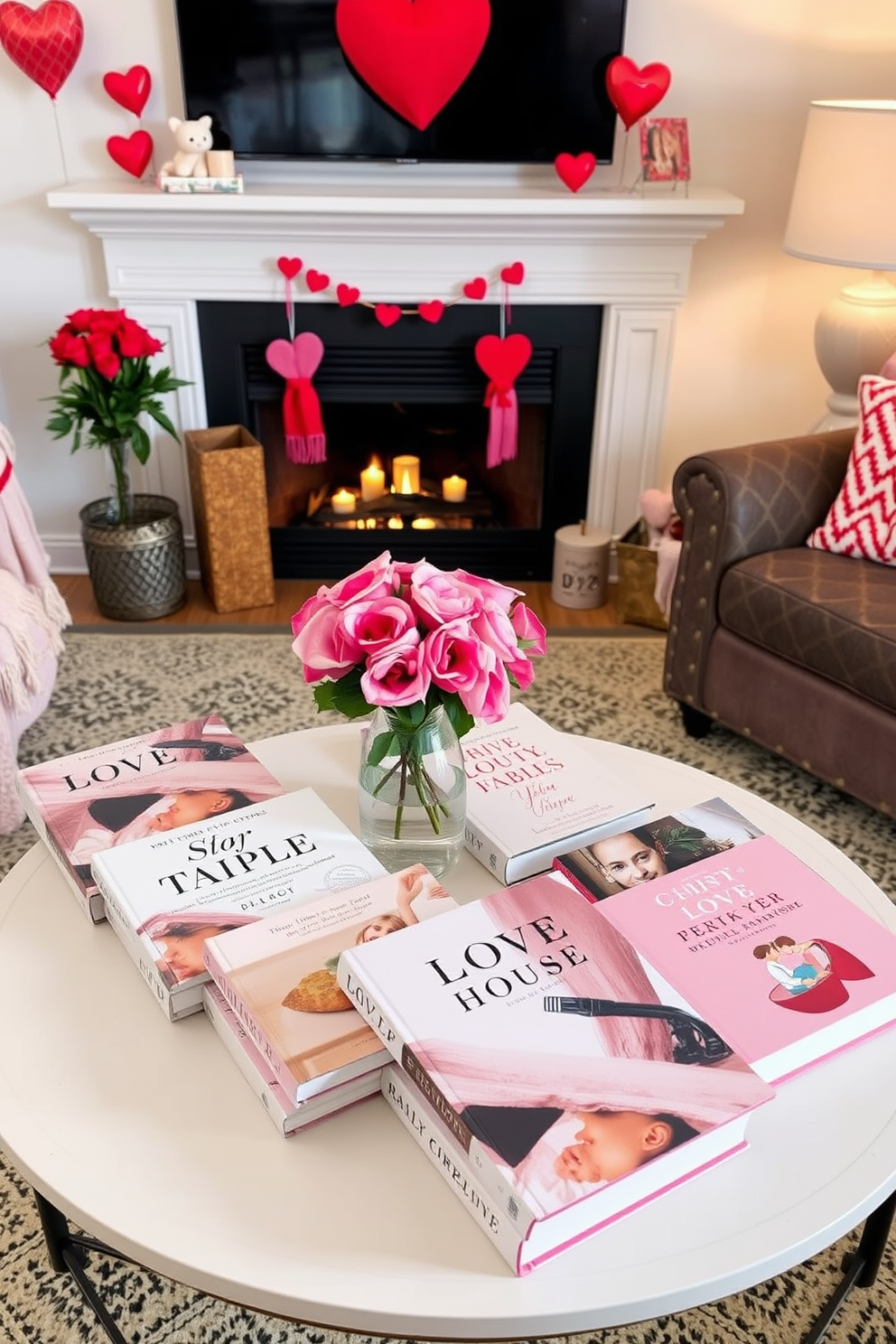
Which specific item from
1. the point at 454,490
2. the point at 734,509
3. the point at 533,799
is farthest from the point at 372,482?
the point at 533,799

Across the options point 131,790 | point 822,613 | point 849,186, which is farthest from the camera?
point 849,186

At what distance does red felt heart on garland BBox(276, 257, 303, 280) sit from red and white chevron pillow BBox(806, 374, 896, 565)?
1317 mm

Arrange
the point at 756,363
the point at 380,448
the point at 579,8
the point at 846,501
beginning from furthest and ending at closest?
the point at 380,448 → the point at 756,363 → the point at 579,8 → the point at 846,501

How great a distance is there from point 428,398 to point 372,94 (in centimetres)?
71

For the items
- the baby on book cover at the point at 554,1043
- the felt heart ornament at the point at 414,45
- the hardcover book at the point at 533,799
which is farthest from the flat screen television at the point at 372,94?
the baby on book cover at the point at 554,1043

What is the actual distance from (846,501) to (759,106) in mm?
1105

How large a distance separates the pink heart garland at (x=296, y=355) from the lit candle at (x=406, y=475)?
44cm

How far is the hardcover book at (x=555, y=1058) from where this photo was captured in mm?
853

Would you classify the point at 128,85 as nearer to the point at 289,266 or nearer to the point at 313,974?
the point at 289,266

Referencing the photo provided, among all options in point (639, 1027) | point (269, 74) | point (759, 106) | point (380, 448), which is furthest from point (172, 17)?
point (639, 1027)

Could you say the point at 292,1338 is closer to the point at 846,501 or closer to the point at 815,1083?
the point at 815,1083

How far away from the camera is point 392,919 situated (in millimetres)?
1098

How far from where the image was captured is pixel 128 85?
2539mm

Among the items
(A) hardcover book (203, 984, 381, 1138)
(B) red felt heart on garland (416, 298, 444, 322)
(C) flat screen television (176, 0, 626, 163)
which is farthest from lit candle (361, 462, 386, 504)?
(A) hardcover book (203, 984, 381, 1138)
